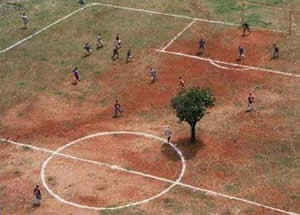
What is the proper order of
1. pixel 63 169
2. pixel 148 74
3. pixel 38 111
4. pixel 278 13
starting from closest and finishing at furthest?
pixel 63 169, pixel 38 111, pixel 148 74, pixel 278 13

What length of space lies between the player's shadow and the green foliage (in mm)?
2297

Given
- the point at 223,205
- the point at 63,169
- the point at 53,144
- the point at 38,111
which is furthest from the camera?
the point at 38,111

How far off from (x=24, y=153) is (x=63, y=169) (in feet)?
16.0

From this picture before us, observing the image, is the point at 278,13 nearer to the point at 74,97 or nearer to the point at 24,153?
the point at 74,97

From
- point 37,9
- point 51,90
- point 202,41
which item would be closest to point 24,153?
point 51,90

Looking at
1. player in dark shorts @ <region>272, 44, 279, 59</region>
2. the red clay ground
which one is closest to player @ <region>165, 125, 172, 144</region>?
the red clay ground

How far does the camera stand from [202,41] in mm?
72875

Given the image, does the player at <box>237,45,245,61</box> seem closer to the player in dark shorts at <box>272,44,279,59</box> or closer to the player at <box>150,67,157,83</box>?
the player in dark shorts at <box>272,44,279,59</box>

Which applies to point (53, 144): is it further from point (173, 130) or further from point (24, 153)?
point (173, 130)

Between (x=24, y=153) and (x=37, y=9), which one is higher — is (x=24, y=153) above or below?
below

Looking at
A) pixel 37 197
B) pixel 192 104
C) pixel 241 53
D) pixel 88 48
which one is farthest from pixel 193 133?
pixel 88 48

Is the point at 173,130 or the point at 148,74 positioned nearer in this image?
the point at 173,130

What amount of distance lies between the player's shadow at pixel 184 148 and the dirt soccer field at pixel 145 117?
0.09 metres

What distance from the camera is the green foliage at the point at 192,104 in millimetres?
53478
